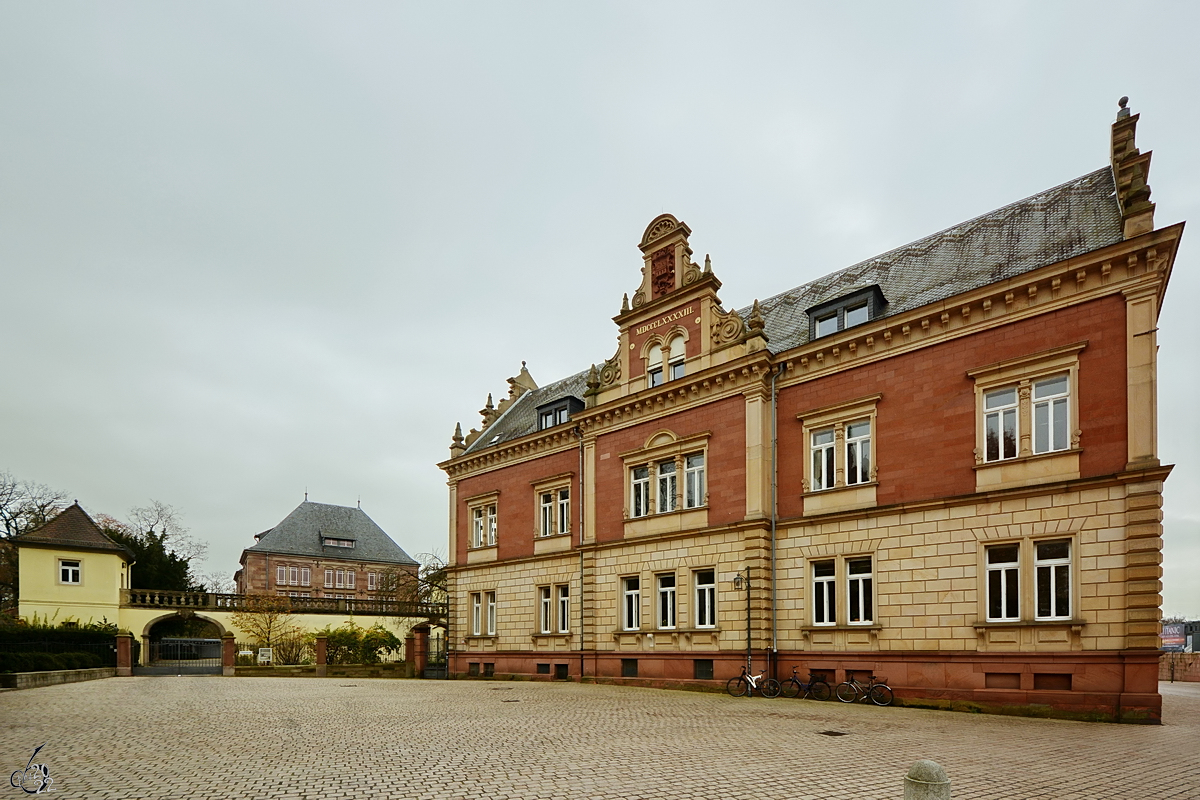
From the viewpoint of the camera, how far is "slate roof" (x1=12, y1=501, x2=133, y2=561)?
4009cm

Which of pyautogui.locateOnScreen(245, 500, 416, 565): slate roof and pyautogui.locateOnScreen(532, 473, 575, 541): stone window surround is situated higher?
pyautogui.locateOnScreen(532, 473, 575, 541): stone window surround

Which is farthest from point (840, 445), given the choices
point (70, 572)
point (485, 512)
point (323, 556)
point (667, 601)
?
point (323, 556)

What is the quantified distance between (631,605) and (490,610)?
867 cm

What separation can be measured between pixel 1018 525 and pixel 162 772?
17.1 metres

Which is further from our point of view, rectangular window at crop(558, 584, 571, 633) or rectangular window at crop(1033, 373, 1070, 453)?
rectangular window at crop(558, 584, 571, 633)

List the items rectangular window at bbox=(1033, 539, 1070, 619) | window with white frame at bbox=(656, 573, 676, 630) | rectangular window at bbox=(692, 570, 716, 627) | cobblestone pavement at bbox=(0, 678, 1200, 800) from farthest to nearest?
window with white frame at bbox=(656, 573, 676, 630)
rectangular window at bbox=(692, 570, 716, 627)
rectangular window at bbox=(1033, 539, 1070, 619)
cobblestone pavement at bbox=(0, 678, 1200, 800)

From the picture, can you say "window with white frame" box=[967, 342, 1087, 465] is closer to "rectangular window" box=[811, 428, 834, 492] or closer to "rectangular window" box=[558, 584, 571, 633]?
"rectangular window" box=[811, 428, 834, 492]

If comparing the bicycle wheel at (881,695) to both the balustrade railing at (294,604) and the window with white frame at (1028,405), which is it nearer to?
the window with white frame at (1028,405)

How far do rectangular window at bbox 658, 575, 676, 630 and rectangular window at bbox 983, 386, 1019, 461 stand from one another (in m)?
10.8

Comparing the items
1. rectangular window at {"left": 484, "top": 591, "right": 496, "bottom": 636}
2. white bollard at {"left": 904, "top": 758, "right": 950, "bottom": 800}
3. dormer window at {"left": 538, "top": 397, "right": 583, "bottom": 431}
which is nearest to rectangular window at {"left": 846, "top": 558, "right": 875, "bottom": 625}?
dormer window at {"left": 538, "top": 397, "right": 583, "bottom": 431}

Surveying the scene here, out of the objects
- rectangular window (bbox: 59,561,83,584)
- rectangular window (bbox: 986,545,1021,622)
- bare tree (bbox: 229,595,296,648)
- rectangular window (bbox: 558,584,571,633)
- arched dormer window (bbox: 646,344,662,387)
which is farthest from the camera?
bare tree (bbox: 229,595,296,648)

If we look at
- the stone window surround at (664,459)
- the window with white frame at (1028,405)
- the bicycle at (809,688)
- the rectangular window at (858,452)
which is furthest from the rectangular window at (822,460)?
the bicycle at (809,688)

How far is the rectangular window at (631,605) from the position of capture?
26641 mm

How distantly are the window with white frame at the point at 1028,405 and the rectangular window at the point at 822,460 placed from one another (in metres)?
4.13
